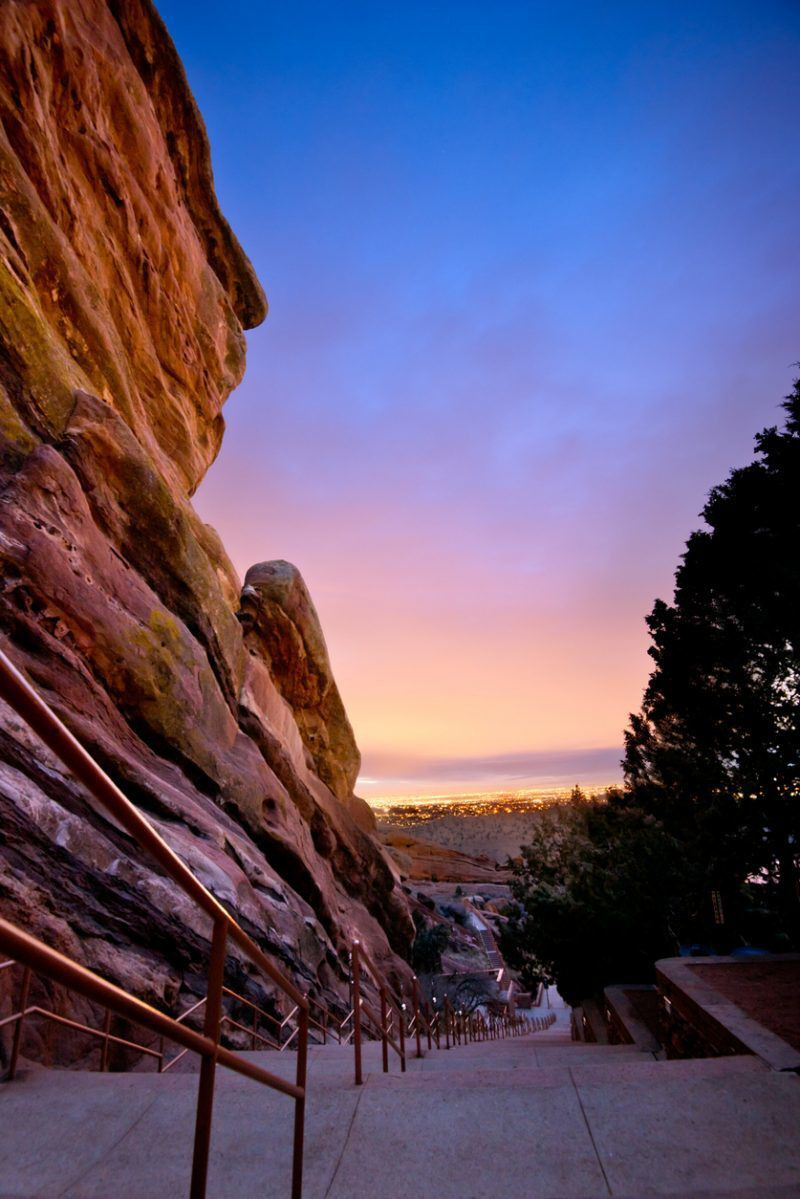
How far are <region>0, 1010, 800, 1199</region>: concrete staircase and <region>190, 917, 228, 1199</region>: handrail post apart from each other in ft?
4.62

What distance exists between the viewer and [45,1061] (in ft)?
14.1

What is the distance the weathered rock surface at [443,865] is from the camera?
44.9 m

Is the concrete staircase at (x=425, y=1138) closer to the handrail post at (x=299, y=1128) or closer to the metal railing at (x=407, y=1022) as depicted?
the handrail post at (x=299, y=1128)

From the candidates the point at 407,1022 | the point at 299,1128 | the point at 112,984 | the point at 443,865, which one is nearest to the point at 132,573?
the point at 407,1022

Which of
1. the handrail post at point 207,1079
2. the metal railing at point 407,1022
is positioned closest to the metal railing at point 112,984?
the handrail post at point 207,1079

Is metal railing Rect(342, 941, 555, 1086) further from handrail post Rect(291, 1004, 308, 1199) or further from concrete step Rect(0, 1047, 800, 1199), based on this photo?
handrail post Rect(291, 1004, 308, 1199)

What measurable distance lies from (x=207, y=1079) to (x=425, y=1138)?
2.02 meters

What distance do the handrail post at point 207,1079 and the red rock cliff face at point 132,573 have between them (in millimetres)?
4595

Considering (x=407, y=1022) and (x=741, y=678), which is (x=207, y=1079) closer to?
(x=407, y=1022)

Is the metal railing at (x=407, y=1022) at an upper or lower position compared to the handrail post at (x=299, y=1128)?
lower

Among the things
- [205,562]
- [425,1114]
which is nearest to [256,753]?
[205,562]

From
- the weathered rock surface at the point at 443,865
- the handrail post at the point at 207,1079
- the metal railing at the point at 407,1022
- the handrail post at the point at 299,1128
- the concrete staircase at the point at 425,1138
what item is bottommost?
the weathered rock surface at the point at 443,865

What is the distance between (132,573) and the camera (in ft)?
33.8

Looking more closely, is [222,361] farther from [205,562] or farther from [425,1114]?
[425,1114]
